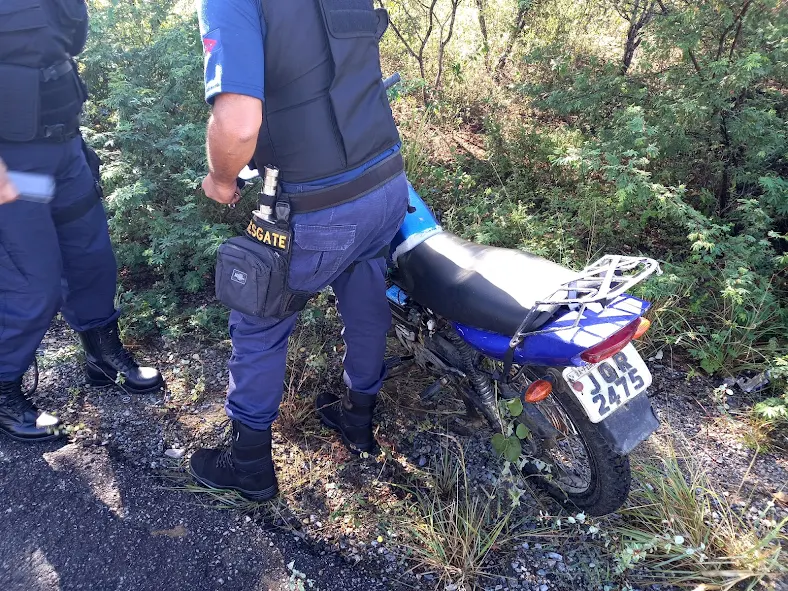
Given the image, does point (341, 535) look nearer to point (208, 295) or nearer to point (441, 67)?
point (208, 295)

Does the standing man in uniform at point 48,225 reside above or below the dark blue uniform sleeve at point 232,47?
below

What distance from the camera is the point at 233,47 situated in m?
1.49

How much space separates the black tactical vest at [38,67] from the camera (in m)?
1.96

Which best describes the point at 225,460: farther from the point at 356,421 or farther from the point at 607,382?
the point at 607,382

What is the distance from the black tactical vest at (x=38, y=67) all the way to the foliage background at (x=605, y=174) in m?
0.75

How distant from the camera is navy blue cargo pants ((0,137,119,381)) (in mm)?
2170

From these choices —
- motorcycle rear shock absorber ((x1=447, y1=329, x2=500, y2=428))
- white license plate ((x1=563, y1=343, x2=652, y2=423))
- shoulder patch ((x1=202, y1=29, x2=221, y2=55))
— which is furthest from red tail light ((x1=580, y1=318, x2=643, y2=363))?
shoulder patch ((x1=202, y1=29, x2=221, y2=55))

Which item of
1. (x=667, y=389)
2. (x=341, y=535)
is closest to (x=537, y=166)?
(x=667, y=389)

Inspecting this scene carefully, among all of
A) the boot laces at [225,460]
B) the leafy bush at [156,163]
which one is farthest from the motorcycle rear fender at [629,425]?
the leafy bush at [156,163]

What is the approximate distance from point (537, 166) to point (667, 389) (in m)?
1.86

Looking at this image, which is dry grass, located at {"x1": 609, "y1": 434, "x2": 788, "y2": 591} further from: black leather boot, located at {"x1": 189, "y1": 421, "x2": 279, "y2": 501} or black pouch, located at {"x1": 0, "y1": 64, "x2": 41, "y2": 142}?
black pouch, located at {"x1": 0, "y1": 64, "x2": 41, "y2": 142}

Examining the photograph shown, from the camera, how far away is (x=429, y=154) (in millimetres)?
4145

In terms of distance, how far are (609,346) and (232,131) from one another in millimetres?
1273

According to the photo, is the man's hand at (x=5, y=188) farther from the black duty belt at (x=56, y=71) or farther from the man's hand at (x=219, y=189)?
the man's hand at (x=219, y=189)
